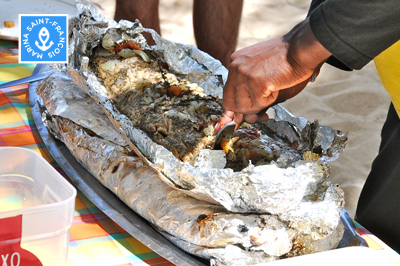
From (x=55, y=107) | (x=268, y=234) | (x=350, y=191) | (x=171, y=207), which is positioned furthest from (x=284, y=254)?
(x=350, y=191)

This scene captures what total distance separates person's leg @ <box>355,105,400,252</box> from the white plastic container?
2.91 feet

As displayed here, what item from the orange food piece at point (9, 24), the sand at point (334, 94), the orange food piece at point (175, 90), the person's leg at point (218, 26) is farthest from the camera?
the sand at point (334, 94)

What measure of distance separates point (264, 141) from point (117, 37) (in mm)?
500

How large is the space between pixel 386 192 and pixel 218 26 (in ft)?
2.91

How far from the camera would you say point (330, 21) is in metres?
0.75

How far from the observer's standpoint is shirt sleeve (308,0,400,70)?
73 cm

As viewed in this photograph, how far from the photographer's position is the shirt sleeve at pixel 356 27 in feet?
2.39

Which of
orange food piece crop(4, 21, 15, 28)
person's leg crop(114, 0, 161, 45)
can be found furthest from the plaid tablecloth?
person's leg crop(114, 0, 161, 45)

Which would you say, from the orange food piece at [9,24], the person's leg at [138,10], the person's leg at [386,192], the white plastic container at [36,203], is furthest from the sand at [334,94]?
the white plastic container at [36,203]

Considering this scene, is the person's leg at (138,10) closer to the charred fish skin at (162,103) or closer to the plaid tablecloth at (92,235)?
the charred fish skin at (162,103)

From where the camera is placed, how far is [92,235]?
0.86m

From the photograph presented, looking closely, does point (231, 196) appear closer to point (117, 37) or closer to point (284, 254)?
point (284, 254)

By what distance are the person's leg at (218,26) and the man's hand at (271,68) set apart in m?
0.94

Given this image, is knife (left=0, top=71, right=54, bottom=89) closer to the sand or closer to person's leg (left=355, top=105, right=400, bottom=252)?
person's leg (left=355, top=105, right=400, bottom=252)
